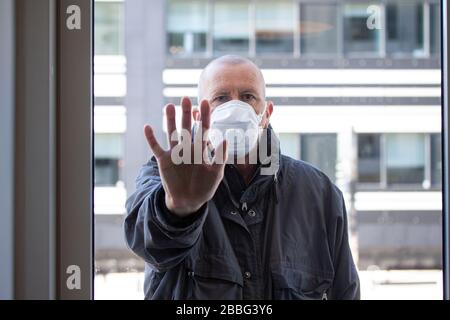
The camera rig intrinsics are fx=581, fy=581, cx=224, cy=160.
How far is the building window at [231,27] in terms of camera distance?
1517 millimetres

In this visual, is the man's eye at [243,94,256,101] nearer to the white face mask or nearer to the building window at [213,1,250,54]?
the white face mask

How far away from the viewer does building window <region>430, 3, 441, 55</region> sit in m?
1.51

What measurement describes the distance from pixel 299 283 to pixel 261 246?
0.40 ft

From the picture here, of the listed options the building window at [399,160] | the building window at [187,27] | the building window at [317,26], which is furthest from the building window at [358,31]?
the building window at [187,27]

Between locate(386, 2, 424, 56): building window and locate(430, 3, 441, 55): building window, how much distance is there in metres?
0.03

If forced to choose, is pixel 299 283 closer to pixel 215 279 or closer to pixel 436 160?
pixel 215 279

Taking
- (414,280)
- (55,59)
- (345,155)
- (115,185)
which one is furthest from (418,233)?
(55,59)

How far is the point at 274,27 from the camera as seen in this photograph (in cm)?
154

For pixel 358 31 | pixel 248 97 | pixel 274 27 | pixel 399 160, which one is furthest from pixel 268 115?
pixel 399 160

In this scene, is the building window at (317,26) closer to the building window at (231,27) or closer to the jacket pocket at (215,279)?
the building window at (231,27)

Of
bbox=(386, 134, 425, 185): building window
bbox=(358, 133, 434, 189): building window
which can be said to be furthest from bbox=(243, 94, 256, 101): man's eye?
bbox=(386, 134, 425, 185): building window

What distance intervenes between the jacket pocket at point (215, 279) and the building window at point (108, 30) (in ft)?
1.95

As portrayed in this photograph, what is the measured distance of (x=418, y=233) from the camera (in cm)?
156

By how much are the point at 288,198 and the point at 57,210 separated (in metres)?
0.58
